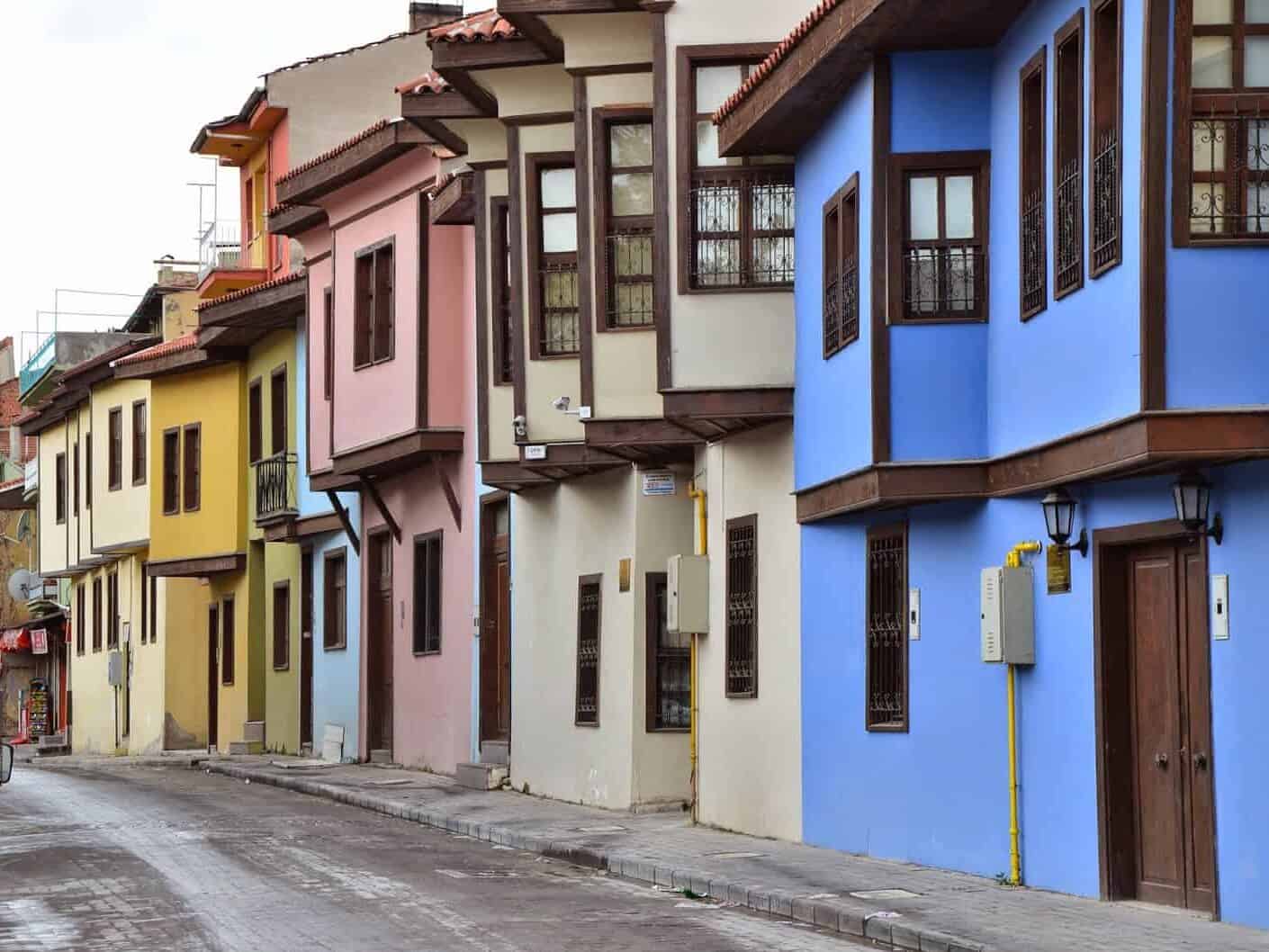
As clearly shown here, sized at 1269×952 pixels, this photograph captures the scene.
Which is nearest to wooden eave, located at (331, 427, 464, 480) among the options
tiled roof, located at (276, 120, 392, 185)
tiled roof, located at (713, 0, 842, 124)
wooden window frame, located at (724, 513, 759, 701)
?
tiled roof, located at (276, 120, 392, 185)

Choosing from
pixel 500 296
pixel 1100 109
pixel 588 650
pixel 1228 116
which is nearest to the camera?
pixel 1228 116

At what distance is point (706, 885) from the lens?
1567 centimetres

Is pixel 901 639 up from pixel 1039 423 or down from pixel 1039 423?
down

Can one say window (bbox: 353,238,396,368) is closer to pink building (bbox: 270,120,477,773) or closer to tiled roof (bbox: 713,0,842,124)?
pink building (bbox: 270,120,477,773)

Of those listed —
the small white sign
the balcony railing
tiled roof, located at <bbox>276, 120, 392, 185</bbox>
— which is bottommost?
the small white sign

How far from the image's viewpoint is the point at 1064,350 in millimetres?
13820

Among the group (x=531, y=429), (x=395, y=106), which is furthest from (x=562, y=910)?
(x=395, y=106)

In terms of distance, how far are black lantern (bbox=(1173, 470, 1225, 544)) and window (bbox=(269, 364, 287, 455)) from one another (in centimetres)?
2594

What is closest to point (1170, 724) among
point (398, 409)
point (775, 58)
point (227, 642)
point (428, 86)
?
point (775, 58)

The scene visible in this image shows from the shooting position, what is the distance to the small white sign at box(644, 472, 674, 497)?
2264 centimetres

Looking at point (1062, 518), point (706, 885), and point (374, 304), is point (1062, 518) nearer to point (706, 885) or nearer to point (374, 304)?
point (706, 885)

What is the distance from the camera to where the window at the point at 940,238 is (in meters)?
15.8

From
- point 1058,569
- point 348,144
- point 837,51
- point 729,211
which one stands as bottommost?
point 1058,569

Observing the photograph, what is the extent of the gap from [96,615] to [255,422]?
43.6 ft
